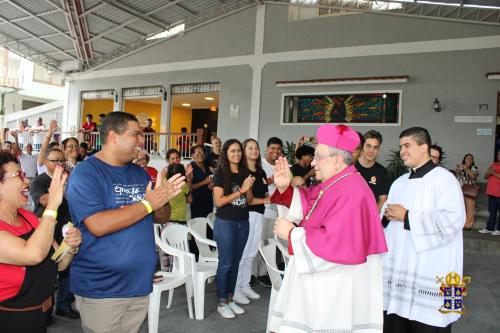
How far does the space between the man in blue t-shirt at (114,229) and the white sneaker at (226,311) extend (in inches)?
76.9

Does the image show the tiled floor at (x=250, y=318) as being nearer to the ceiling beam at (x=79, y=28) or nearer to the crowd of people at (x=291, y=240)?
the crowd of people at (x=291, y=240)

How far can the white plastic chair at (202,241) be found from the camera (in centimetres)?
492

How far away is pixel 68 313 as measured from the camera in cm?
418

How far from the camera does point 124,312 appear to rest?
7.94 ft

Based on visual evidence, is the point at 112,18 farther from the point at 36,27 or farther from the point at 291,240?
the point at 291,240

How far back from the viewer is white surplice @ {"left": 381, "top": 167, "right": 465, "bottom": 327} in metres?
2.82

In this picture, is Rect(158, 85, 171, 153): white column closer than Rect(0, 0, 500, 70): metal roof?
No

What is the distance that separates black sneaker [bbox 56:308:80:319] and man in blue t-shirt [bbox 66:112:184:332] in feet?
A: 6.57

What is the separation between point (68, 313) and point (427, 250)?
341 cm

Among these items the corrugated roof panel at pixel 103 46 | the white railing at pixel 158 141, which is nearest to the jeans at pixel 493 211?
the white railing at pixel 158 141

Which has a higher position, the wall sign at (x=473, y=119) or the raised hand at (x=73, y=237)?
the wall sign at (x=473, y=119)

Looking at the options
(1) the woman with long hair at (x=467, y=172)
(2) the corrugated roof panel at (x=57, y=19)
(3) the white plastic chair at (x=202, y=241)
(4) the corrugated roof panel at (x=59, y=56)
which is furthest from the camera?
(4) the corrugated roof panel at (x=59, y=56)

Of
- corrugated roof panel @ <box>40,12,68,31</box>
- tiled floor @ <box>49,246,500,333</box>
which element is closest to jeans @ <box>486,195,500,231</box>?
tiled floor @ <box>49,246,500,333</box>

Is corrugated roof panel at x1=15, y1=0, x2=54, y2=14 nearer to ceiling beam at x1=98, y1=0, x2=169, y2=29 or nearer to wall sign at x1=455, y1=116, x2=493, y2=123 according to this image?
ceiling beam at x1=98, y1=0, x2=169, y2=29
